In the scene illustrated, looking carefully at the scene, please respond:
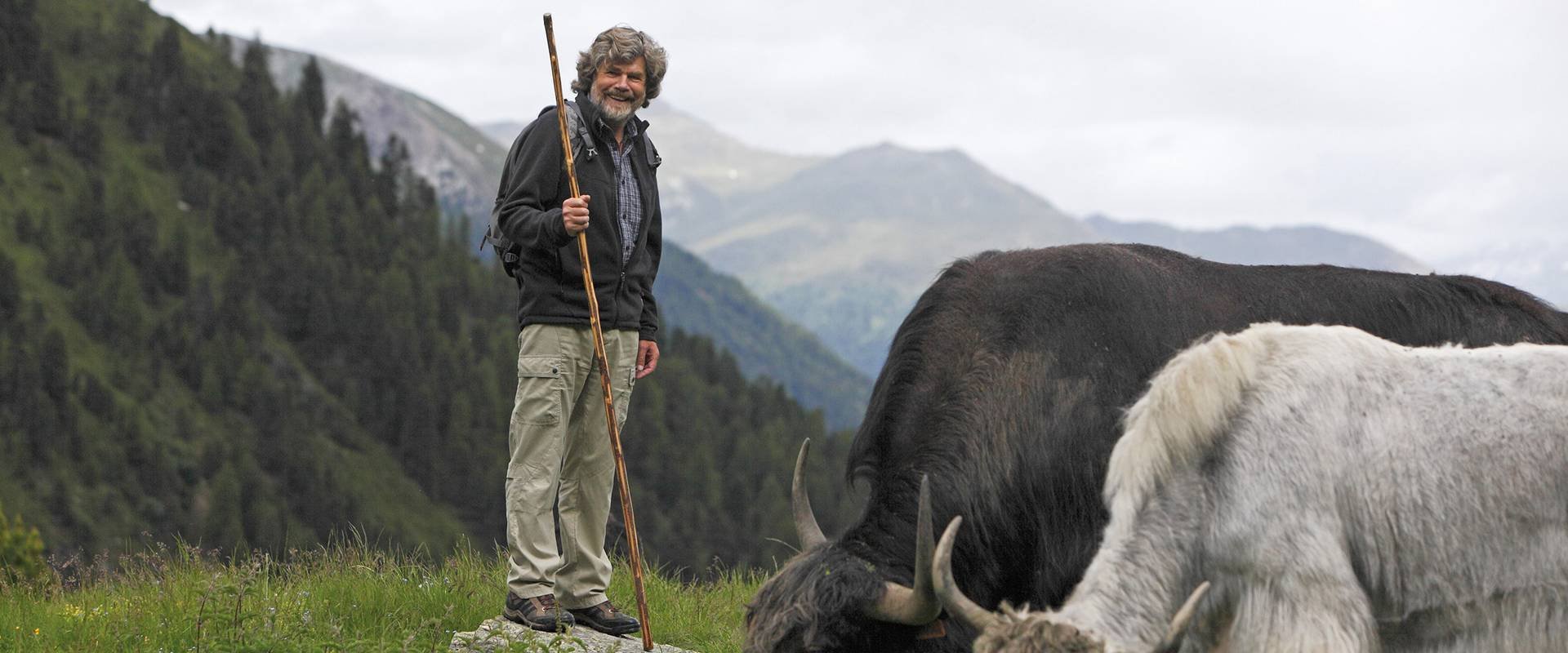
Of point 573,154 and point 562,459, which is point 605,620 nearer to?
point 562,459

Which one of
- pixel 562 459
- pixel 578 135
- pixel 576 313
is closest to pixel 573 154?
pixel 578 135

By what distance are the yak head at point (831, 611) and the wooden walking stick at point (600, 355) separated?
759mm

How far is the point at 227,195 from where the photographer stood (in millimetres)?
113500

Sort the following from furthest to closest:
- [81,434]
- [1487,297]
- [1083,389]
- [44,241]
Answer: [44,241], [81,434], [1487,297], [1083,389]

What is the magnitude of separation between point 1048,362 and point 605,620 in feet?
7.48

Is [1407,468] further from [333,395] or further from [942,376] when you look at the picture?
[333,395]

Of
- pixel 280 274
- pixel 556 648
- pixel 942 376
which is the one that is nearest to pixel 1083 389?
pixel 942 376

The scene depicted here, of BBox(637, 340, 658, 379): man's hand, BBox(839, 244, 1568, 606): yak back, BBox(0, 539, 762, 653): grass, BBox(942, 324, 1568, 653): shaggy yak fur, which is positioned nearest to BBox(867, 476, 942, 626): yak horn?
BBox(839, 244, 1568, 606): yak back

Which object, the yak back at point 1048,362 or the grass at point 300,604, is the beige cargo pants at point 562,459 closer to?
the grass at point 300,604

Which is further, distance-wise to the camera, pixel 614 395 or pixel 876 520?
pixel 614 395

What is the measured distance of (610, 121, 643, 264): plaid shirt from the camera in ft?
21.6

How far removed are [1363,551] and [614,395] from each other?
3.27 m

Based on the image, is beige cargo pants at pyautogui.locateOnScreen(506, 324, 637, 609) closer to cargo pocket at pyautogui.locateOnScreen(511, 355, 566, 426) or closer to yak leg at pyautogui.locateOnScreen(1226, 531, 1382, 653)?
cargo pocket at pyautogui.locateOnScreen(511, 355, 566, 426)

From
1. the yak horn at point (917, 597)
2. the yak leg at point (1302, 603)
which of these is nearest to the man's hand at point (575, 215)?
the yak horn at point (917, 597)
